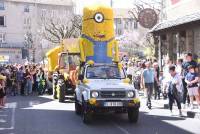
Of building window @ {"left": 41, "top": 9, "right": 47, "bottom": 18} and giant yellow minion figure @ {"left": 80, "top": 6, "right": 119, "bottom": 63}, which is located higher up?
building window @ {"left": 41, "top": 9, "right": 47, "bottom": 18}

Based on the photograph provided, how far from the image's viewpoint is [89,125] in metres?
14.6

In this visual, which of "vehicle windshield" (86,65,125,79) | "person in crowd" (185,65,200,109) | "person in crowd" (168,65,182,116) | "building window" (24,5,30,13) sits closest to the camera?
"vehicle windshield" (86,65,125,79)

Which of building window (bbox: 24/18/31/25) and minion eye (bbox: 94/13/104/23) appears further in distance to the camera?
building window (bbox: 24/18/31/25)

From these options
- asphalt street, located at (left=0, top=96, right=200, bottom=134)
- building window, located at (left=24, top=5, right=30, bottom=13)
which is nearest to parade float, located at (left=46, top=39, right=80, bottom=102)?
asphalt street, located at (left=0, top=96, right=200, bottom=134)

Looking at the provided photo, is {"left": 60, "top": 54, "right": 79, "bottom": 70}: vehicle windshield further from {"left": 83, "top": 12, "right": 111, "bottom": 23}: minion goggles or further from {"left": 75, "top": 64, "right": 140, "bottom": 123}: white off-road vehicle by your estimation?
{"left": 75, "top": 64, "right": 140, "bottom": 123}: white off-road vehicle

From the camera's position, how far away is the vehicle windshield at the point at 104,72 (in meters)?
15.8

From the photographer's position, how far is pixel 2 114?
18062mm

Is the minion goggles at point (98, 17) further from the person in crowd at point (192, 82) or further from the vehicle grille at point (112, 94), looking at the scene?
the vehicle grille at point (112, 94)

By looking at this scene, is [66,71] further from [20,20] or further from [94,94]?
[20,20]

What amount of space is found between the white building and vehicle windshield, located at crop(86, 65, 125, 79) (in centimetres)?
6901

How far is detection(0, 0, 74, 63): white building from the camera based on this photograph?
288 feet

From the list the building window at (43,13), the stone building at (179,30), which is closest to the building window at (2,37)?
the building window at (43,13)

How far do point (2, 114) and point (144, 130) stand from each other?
21.7ft

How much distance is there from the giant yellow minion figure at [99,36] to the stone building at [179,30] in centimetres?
332
